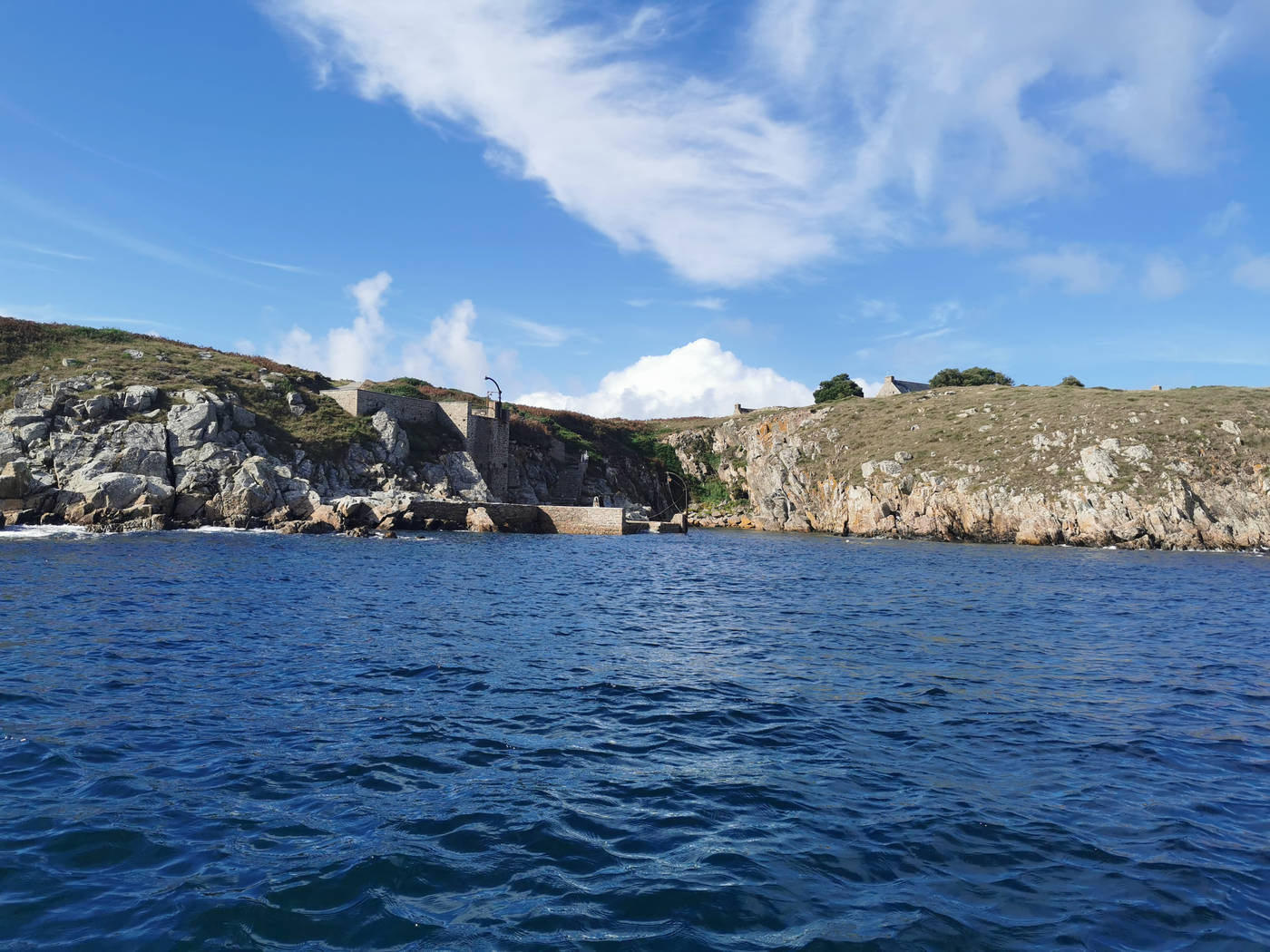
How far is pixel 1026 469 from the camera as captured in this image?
62.4 meters

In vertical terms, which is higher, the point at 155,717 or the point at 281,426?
the point at 281,426

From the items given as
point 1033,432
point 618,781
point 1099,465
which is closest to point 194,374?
point 618,781

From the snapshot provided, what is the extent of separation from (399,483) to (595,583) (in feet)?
119

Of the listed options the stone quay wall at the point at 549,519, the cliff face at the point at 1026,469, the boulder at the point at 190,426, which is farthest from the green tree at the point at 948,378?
the boulder at the point at 190,426

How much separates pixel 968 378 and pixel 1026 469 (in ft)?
137

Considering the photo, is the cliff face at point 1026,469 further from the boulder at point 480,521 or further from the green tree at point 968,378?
the boulder at point 480,521

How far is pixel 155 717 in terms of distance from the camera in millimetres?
10180

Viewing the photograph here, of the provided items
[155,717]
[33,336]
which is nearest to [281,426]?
[33,336]

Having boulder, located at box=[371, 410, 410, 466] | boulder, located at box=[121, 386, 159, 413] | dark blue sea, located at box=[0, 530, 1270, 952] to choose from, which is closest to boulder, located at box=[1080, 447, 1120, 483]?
dark blue sea, located at box=[0, 530, 1270, 952]

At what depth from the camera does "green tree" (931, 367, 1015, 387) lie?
99.1m

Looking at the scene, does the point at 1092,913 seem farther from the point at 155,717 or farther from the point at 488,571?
the point at 488,571

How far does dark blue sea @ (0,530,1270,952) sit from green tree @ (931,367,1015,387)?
289 feet

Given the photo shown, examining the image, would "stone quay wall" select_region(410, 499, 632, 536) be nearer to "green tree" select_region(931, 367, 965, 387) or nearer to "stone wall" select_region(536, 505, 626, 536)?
"stone wall" select_region(536, 505, 626, 536)

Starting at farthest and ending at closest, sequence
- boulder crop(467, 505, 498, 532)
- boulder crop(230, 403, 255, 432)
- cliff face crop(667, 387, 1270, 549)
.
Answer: boulder crop(467, 505, 498, 532)
cliff face crop(667, 387, 1270, 549)
boulder crop(230, 403, 255, 432)
